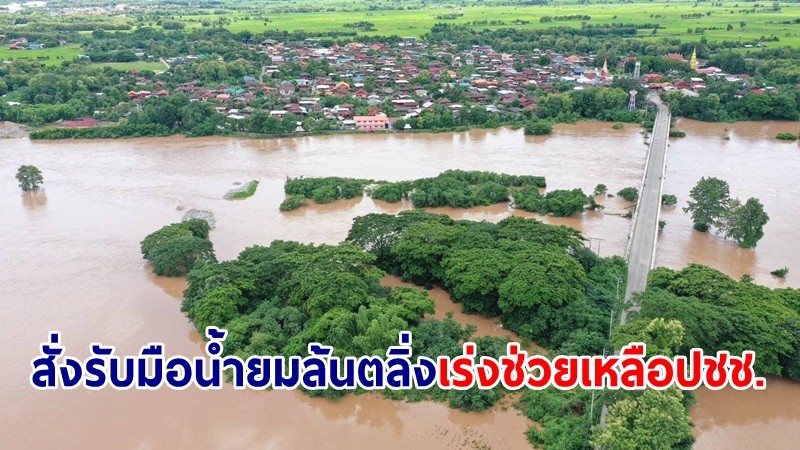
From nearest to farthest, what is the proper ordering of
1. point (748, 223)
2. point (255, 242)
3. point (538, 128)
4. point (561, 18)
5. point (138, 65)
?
1. point (748, 223)
2. point (255, 242)
3. point (538, 128)
4. point (138, 65)
5. point (561, 18)

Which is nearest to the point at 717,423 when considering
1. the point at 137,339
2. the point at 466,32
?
the point at 137,339

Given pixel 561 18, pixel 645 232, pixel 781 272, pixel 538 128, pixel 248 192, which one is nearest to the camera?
pixel 781 272

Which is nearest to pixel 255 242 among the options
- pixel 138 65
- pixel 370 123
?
pixel 370 123

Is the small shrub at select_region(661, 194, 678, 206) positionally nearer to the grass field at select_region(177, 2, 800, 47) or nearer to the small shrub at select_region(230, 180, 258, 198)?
the small shrub at select_region(230, 180, 258, 198)

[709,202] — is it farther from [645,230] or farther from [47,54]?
[47,54]

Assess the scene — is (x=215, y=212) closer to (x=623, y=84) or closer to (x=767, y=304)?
(x=767, y=304)

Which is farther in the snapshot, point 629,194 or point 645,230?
point 629,194
